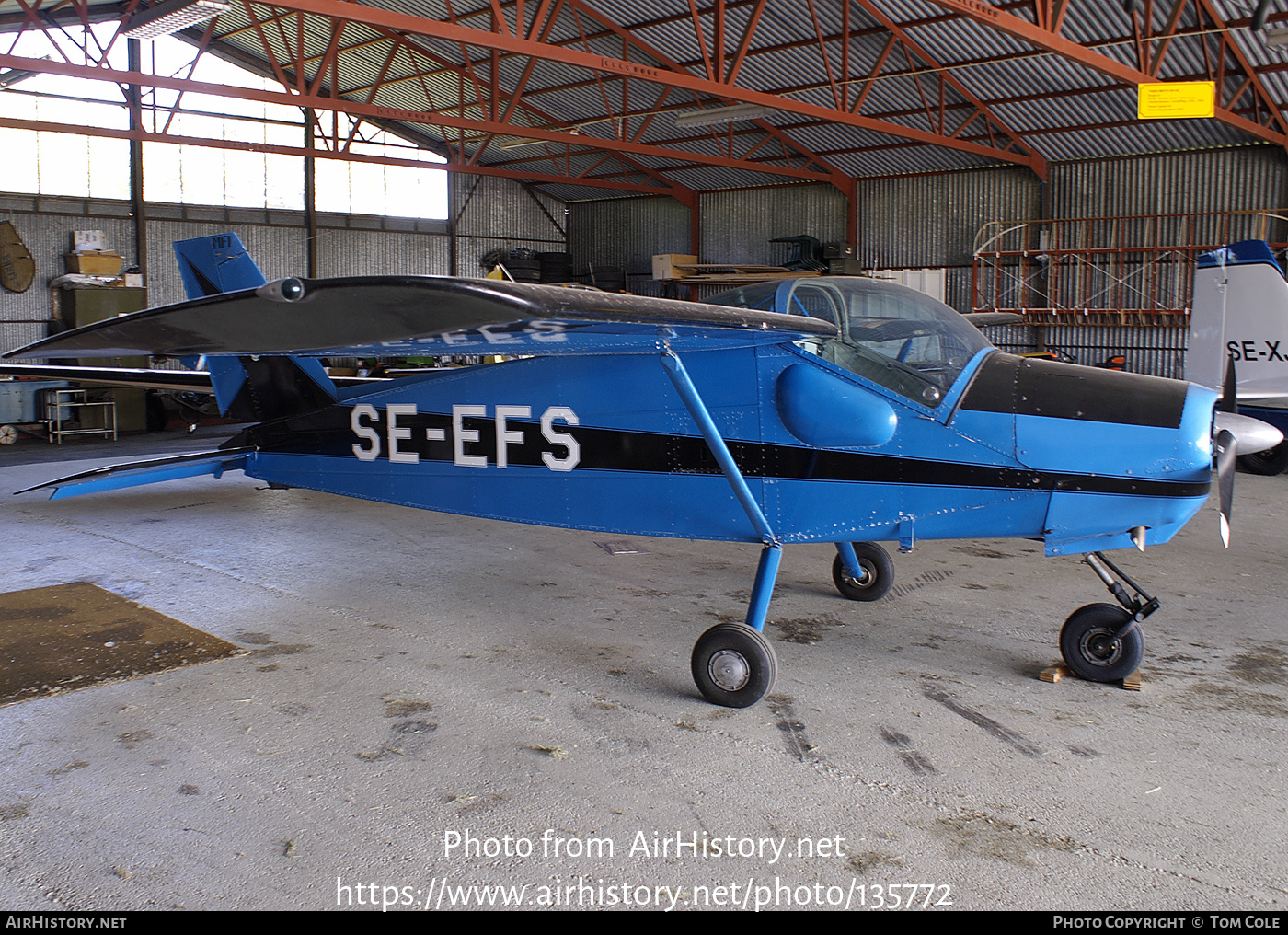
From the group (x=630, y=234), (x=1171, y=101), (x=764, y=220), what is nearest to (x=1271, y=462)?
(x=1171, y=101)

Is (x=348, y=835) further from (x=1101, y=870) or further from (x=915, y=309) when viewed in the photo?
(x=915, y=309)

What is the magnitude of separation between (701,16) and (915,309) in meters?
15.0

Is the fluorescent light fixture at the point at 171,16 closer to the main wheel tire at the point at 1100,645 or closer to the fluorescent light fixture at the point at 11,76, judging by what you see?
the fluorescent light fixture at the point at 11,76

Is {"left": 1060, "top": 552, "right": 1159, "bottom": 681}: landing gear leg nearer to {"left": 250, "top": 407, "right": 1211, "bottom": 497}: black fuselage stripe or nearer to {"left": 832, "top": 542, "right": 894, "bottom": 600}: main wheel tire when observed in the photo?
{"left": 250, "top": 407, "right": 1211, "bottom": 497}: black fuselage stripe

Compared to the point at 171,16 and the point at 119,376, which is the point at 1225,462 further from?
the point at 171,16

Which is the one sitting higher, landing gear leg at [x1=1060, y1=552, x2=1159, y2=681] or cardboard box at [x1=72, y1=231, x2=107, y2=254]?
cardboard box at [x1=72, y1=231, x2=107, y2=254]

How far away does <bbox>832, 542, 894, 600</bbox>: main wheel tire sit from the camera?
5613 millimetres

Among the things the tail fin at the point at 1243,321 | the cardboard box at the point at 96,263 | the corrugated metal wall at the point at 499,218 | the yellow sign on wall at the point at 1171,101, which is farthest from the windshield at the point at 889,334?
the corrugated metal wall at the point at 499,218

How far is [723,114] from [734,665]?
14.8 metres

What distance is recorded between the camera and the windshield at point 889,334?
166 inches

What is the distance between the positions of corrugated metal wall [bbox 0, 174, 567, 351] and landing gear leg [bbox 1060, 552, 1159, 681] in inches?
832

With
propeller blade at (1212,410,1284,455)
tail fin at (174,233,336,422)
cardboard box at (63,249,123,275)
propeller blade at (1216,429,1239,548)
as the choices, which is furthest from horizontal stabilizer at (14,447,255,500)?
cardboard box at (63,249,123,275)

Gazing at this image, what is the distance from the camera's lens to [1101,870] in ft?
8.89

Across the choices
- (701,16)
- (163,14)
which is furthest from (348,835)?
(701,16)
